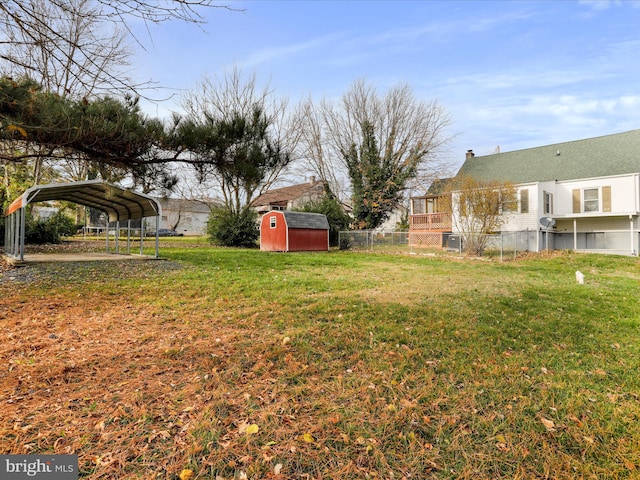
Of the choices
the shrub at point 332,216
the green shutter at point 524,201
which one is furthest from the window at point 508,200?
the shrub at point 332,216

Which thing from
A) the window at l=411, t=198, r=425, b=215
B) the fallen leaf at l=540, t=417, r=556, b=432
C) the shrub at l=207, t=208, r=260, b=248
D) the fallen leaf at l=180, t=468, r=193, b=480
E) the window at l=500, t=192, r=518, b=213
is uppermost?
the window at l=411, t=198, r=425, b=215

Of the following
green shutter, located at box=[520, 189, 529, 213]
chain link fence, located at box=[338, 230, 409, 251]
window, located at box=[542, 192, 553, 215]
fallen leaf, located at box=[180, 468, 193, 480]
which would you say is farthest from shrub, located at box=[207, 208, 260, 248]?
fallen leaf, located at box=[180, 468, 193, 480]

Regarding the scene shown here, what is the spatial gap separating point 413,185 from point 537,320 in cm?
1954

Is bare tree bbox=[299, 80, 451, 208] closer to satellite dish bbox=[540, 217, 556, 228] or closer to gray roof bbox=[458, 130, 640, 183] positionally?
gray roof bbox=[458, 130, 640, 183]

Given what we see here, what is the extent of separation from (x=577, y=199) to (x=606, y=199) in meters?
1.18

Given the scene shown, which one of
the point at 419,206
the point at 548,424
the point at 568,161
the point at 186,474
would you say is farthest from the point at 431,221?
the point at 186,474

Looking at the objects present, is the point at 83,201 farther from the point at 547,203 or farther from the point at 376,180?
the point at 547,203

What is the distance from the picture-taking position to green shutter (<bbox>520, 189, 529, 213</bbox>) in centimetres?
1800

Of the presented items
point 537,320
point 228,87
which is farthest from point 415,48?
point 228,87

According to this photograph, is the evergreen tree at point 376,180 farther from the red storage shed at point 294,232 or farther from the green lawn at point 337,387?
the green lawn at point 337,387

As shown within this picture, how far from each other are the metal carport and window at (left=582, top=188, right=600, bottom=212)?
66.2ft

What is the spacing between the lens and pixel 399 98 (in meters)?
23.0

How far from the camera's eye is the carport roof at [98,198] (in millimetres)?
9078

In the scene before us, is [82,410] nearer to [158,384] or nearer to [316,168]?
[158,384]
